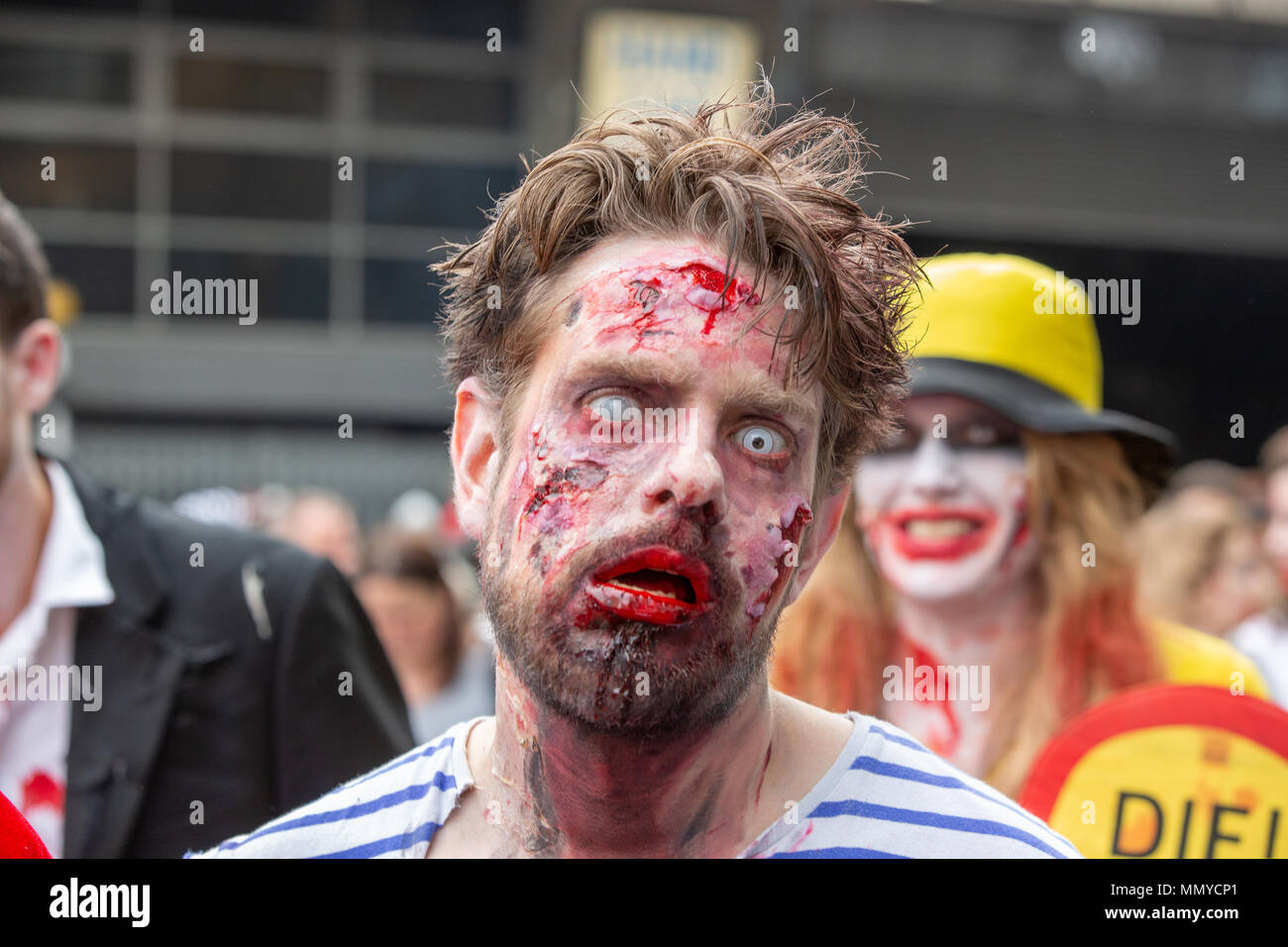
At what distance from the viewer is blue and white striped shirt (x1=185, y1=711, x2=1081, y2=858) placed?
1.78 m

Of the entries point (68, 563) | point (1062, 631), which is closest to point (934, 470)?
point (1062, 631)

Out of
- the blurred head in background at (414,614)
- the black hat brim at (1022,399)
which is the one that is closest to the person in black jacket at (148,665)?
the black hat brim at (1022,399)

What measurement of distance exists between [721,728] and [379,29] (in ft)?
38.9

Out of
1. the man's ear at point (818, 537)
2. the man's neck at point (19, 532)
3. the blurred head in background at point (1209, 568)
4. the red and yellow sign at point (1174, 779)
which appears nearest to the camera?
the man's ear at point (818, 537)

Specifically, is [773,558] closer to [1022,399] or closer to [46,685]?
[1022,399]

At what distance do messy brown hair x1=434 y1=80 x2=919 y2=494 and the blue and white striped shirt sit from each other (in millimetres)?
418

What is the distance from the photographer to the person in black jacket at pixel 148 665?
8.34 feet

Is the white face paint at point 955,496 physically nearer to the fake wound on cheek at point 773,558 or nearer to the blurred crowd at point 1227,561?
the fake wound on cheek at point 773,558

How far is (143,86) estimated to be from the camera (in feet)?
41.4

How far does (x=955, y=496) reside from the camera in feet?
9.87

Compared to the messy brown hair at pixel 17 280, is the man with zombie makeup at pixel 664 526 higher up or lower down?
lower down

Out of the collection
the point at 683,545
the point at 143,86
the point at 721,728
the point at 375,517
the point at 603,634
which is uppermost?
the point at 143,86
